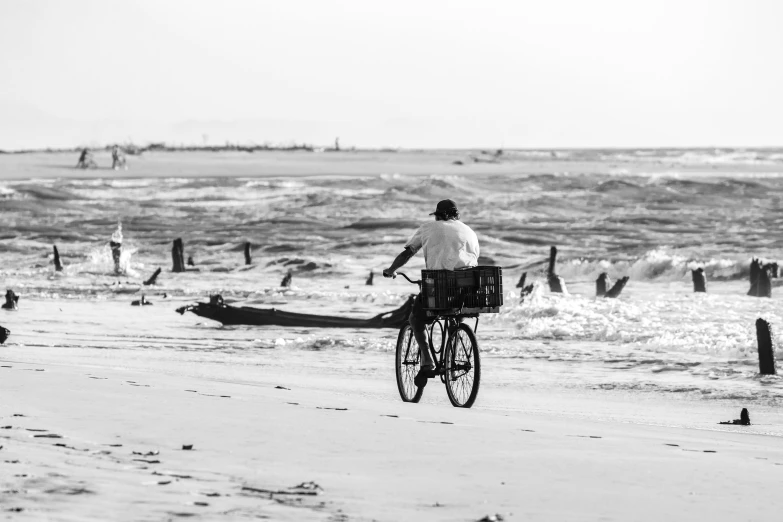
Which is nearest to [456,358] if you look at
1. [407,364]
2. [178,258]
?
[407,364]

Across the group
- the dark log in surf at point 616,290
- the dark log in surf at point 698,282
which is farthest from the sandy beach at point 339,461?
the dark log in surf at point 698,282

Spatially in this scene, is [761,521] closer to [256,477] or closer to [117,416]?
[256,477]

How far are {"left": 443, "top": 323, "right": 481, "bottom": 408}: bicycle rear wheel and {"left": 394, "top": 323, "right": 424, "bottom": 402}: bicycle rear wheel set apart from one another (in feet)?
1.25

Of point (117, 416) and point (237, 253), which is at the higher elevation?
point (237, 253)

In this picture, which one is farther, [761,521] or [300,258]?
[300,258]

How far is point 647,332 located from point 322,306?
22.5 feet

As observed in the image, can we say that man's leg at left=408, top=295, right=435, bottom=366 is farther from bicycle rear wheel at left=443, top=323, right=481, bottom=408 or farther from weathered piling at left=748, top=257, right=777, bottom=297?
weathered piling at left=748, top=257, right=777, bottom=297

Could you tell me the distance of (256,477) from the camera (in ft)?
18.9

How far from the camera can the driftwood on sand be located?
17875mm

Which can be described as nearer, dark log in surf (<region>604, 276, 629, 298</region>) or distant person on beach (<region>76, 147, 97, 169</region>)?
dark log in surf (<region>604, 276, 629, 298</region>)

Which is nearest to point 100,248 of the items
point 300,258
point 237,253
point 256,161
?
point 237,253

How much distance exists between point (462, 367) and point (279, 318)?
8.98 meters

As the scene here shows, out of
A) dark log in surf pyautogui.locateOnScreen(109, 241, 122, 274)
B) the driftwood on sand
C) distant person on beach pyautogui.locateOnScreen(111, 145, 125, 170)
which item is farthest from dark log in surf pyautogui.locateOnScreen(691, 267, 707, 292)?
distant person on beach pyautogui.locateOnScreen(111, 145, 125, 170)

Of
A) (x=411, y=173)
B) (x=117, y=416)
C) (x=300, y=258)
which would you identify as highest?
(x=411, y=173)
